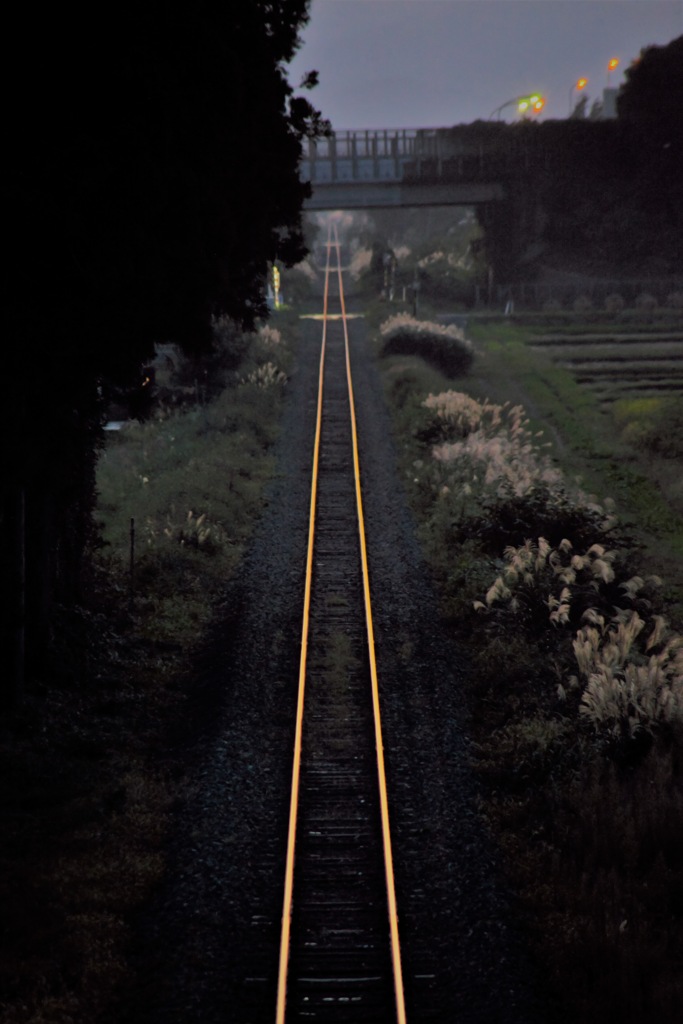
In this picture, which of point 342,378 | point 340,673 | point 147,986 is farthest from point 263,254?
point 342,378

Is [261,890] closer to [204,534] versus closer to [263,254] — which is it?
[263,254]

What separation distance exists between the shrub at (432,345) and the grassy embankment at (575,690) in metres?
11.4

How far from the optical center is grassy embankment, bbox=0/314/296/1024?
24.8ft

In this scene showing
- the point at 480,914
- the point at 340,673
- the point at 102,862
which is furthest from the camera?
the point at 340,673

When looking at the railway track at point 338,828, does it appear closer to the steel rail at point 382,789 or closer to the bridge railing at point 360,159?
the steel rail at point 382,789

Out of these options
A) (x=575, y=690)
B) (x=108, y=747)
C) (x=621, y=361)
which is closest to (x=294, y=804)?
(x=108, y=747)

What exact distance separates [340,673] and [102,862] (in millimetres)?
4569

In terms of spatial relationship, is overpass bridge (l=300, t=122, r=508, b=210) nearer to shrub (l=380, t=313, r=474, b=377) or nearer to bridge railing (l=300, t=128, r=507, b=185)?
bridge railing (l=300, t=128, r=507, b=185)

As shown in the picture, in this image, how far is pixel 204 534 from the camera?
58.5ft

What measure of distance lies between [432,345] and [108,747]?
2786 cm

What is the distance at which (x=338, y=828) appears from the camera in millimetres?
9336

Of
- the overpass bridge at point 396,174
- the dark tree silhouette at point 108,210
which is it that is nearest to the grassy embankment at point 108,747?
the dark tree silhouette at point 108,210

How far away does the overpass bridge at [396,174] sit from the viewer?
57763 mm

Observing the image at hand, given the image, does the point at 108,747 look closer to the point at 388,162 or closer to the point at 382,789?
the point at 382,789
